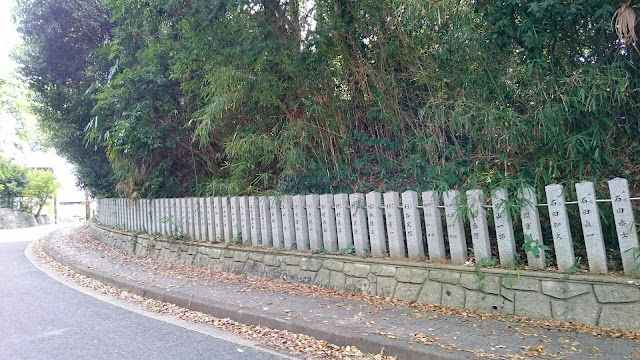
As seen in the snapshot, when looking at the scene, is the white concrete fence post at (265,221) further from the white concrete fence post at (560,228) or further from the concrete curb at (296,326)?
the white concrete fence post at (560,228)

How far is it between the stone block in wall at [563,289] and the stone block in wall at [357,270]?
2094mm

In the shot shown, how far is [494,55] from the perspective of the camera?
16.2 feet

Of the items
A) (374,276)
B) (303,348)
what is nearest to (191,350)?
(303,348)

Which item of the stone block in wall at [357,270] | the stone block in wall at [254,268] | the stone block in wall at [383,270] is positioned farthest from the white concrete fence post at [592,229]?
the stone block in wall at [254,268]

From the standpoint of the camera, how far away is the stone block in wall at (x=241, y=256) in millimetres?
7254

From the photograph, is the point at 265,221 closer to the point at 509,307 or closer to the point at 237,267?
the point at 237,267

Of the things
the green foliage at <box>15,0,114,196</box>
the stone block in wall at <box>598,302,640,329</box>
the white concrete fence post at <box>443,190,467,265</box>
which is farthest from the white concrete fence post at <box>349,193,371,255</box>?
the green foliage at <box>15,0,114,196</box>

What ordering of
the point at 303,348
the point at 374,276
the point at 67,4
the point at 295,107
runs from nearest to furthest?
the point at 303,348 → the point at 374,276 → the point at 295,107 → the point at 67,4

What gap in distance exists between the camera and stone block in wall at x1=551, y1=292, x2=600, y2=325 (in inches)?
156

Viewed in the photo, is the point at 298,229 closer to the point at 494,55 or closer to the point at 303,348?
the point at 303,348

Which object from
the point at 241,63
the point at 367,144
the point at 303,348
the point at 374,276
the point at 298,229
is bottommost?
the point at 303,348

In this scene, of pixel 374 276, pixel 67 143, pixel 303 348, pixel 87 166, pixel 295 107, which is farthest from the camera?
pixel 87 166

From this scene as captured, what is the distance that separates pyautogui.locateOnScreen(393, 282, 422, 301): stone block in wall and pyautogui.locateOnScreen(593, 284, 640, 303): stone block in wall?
1.81 meters

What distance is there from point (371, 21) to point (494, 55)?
5.55ft
